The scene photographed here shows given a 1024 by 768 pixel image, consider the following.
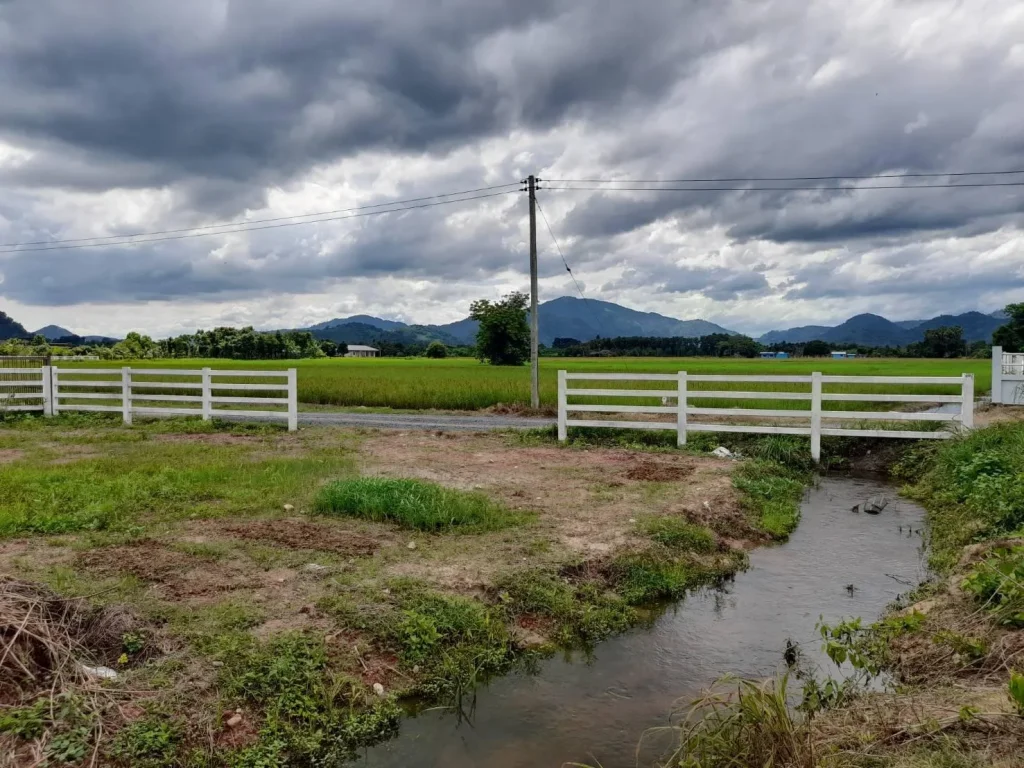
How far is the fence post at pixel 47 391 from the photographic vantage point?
1870 cm

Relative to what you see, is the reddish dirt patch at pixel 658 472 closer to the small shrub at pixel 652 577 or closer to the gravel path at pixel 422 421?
the small shrub at pixel 652 577

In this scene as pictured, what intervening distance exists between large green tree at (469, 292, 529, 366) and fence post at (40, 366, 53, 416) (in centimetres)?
4067

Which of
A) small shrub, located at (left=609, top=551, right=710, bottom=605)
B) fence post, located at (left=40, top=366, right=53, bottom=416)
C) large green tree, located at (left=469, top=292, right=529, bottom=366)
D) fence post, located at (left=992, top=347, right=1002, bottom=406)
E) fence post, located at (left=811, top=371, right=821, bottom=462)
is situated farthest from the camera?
large green tree, located at (left=469, top=292, right=529, bottom=366)

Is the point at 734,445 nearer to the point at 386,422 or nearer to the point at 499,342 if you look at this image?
the point at 386,422

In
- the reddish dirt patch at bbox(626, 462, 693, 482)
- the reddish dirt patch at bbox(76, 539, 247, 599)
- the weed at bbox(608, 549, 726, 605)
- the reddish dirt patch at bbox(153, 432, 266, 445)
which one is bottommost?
the weed at bbox(608, 549, 726, 605)

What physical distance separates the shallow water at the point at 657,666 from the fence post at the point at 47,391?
63.1 ft

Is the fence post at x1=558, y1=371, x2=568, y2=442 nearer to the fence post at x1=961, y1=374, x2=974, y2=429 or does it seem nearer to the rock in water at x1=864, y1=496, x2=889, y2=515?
the rock in water at x1=864, y1=496, x2=889, y2=515

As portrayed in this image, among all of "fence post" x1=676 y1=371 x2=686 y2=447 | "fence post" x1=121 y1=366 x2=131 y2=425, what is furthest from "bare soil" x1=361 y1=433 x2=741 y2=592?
"fence post" x1=121 y1=366 x2=131 y2=425

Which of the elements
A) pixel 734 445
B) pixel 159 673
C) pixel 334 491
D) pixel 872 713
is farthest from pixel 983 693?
pixel 734 445

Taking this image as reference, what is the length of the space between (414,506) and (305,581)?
2.08 m

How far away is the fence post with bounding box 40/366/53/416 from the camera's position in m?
18.7

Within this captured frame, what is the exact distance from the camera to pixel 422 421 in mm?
18188

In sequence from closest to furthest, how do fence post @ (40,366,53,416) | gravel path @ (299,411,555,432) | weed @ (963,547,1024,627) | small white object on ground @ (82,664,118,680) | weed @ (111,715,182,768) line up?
weed @ (111,715,182,768)
small white object on ground @ (82,664,118,680)
weed @ (963,547,1024,627)
gravel path @ (299,411,555,432)
fence post @ (40,366,53,416)

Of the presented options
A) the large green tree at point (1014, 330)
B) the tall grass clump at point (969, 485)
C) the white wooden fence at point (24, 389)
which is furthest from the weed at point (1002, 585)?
the large green tree at point (1014, 330)
